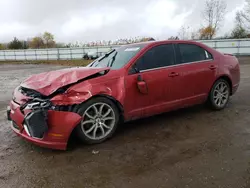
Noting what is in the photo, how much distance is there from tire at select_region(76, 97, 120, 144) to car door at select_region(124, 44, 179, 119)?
0.29 metres

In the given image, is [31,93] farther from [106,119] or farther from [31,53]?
[31,53]

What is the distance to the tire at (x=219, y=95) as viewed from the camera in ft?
15.8

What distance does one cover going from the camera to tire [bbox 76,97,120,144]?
338 centimetres

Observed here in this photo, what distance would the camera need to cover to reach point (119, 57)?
14.0 ft

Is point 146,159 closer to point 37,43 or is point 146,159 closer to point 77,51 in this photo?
point 77,51

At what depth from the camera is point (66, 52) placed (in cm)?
3459

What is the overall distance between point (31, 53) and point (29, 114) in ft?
126

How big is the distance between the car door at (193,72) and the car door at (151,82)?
0.20 metres

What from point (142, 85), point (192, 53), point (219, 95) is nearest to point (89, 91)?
point (142, 85)

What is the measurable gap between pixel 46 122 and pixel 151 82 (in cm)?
178

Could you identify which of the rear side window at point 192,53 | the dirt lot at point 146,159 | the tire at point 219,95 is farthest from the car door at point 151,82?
the tire at point 219,95

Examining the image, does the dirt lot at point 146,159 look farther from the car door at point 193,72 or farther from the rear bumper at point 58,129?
the car door at point 193,72

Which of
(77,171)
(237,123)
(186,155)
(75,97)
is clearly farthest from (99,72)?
(237,123)

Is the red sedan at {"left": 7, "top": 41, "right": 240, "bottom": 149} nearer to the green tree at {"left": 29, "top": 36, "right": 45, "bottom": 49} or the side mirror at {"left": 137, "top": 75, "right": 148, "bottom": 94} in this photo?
the side mirror at {"left": 137, "top": 75, "right": 148, "bottom": 94}
